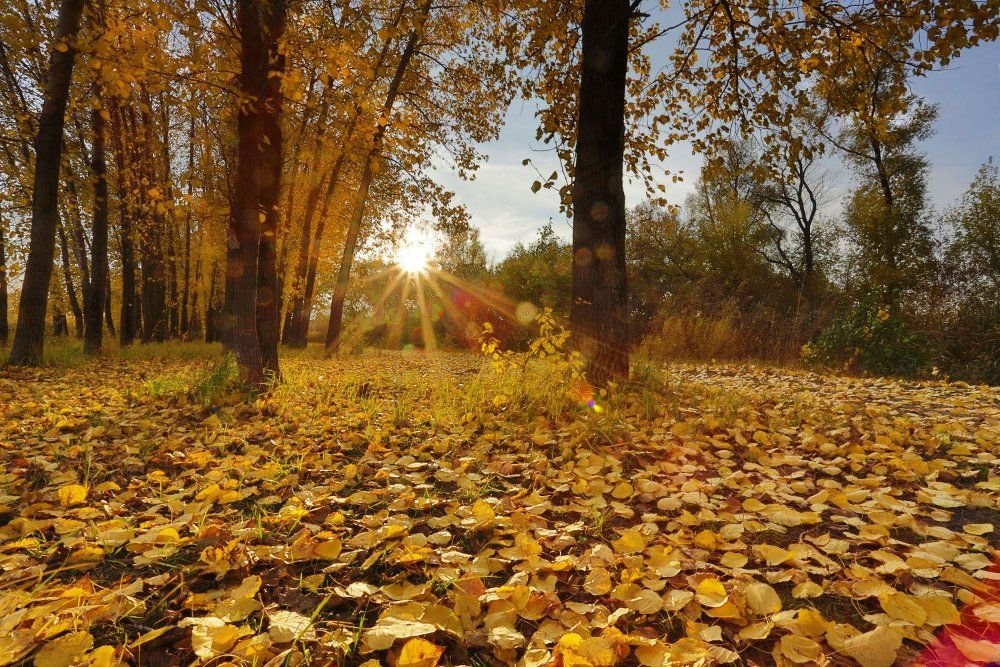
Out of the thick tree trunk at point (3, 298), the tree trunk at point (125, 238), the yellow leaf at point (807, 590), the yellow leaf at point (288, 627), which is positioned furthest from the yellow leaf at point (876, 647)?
the thick tree trunk at point (3, 298)

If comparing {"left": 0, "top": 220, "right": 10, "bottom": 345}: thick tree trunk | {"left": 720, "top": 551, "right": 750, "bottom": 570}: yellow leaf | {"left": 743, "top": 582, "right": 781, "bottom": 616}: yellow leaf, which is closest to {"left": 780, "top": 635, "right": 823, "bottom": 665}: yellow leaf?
{"left": 743, "top": 582, "right": 781, "bottom": 616}: yellow leaf

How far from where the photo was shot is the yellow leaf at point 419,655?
42.3 inches

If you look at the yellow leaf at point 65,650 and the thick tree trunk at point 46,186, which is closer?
the yellow leaf at point 65,650

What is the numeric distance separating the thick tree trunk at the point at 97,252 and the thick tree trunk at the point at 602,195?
8948 millimetres

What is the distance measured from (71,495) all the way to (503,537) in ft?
6.30

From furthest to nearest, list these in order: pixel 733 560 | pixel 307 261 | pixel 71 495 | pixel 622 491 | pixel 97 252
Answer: pixel 307 261 < pixel 97 252 < pixel 622 491 < pixel 71 495 < pixel 733 560

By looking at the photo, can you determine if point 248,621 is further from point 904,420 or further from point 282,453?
point 904,420

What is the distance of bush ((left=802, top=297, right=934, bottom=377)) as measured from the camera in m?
7.82

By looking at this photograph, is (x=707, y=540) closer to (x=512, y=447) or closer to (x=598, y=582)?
(x=598, y=582)

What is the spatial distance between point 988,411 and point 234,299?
22.4 ft

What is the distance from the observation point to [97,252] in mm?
8797

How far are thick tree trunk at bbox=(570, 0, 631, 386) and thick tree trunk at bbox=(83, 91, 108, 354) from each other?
8.95 meters

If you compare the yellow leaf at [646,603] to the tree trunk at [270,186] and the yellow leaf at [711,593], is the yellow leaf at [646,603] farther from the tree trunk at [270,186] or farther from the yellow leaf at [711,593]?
the tree trunk at [270,186]

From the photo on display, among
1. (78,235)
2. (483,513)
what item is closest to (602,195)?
(483,513)
